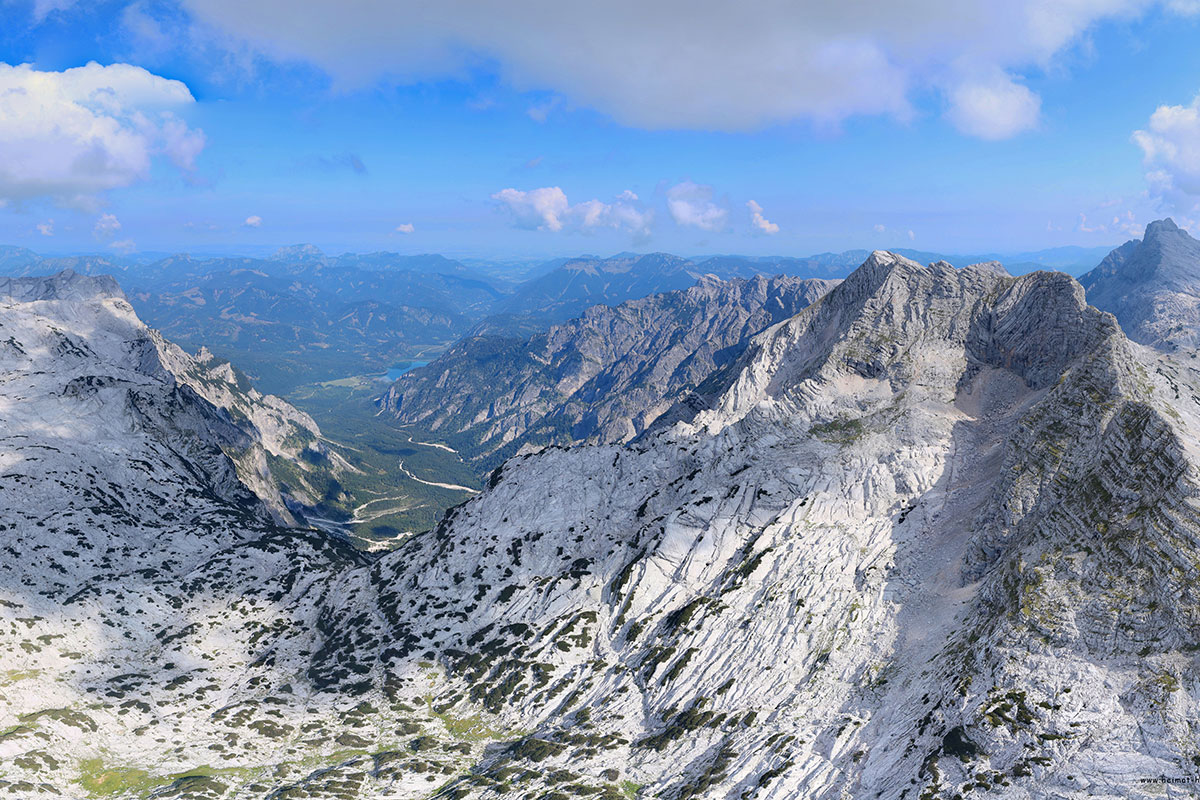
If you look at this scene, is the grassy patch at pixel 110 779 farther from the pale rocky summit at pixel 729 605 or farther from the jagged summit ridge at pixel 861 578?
the jagged summit ridge at pixel 861 578

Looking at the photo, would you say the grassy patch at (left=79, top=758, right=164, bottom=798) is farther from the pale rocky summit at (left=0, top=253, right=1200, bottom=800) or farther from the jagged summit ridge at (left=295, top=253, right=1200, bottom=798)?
the jagged summit ridge at (left=295, top=253, right=1200, bottom=798)

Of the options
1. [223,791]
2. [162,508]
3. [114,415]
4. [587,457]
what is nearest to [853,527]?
[587,457]

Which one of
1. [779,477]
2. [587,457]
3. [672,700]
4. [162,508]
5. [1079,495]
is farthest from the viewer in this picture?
[162,508]

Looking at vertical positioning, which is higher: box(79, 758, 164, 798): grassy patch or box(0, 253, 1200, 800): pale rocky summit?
box(0, 253, 1200, 800): pale rocky summit

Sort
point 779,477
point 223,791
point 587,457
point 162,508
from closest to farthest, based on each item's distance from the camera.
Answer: point 223,791
point 779,477
point 587,457
point 162,508

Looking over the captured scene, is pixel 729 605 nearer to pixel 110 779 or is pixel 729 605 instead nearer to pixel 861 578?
pixel 861 578

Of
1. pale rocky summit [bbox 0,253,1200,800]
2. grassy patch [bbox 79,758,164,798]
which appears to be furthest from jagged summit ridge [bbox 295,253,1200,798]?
grassy patch [bbox 79,758,164,798]

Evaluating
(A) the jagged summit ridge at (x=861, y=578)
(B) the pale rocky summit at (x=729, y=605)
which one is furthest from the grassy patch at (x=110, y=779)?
(A) the jagged summit ridge at (x=861, y=578)

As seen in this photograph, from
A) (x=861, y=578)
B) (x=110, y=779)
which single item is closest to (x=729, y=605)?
(x=861, y=578)

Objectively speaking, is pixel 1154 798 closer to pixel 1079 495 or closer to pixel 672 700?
pixel 1079 495
